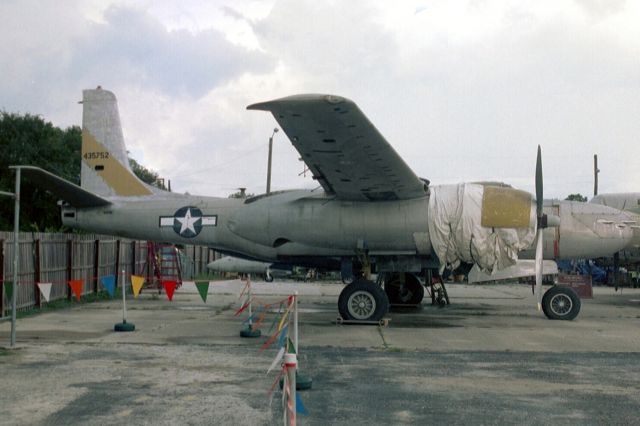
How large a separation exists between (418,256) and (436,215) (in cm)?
131

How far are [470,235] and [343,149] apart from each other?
3.46 meters

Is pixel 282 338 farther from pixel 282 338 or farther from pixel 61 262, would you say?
pixel 61 262

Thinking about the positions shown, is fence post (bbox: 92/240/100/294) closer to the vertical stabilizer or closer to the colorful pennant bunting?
the vertical stabilizer

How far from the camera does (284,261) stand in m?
16.1

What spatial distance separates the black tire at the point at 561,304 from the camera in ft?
50.1

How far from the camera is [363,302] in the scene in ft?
47.3

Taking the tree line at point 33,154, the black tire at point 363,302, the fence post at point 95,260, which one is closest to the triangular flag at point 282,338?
the black tire at point 363,302

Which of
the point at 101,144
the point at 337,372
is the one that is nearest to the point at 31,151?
the point at 101,144

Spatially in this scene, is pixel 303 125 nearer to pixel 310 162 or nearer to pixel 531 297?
pixel 310 162

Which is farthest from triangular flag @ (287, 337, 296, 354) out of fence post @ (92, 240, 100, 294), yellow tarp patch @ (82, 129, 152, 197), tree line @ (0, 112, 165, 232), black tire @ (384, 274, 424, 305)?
tree line @ (0, 112, 165, 232)

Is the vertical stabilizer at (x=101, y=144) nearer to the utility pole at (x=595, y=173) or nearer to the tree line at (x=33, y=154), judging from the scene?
the tree line at (x=33, y=154)

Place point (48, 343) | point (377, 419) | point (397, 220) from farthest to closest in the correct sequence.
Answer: point (397, 220) → point (48, 343) → point (377, 419)

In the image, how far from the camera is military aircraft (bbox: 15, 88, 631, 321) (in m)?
12.7

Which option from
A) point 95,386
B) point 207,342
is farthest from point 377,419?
point 207,342
